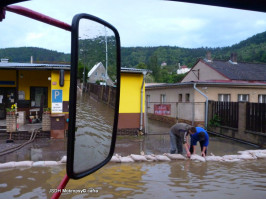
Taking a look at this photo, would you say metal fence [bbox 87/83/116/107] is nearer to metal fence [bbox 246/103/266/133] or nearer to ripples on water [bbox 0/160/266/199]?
ripples on water [bbox 0/160/266/199]

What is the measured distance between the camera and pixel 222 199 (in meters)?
4.97

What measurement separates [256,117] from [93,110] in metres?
11.9

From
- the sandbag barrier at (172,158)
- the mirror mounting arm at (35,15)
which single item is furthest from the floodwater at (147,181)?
the mirror mounting arm at (35,15)

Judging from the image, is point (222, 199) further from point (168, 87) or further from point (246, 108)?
point (168, 87)

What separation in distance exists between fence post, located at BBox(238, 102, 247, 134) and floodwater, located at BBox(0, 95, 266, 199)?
439cm

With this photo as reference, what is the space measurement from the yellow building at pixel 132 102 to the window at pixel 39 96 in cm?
567

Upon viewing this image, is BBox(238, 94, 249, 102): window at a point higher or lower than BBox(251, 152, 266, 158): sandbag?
higher

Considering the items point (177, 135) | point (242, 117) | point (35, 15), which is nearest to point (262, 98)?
point (242, 117)

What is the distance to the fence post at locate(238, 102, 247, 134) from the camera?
13.0 metres

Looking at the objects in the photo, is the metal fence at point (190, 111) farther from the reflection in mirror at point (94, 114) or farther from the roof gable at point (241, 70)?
the reflection in mirror at point (94, 114)

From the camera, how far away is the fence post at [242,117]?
42.5ft

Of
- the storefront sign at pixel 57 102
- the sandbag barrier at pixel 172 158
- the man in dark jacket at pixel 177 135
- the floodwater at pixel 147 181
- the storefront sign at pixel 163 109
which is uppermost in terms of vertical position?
the storefront sign at pixel 57 102

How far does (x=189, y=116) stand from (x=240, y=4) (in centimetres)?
1542

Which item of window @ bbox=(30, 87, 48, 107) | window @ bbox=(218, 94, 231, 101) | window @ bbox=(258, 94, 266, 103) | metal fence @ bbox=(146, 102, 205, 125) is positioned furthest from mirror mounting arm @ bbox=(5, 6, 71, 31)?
window @ bbox=(258, 94, 266, 103)
